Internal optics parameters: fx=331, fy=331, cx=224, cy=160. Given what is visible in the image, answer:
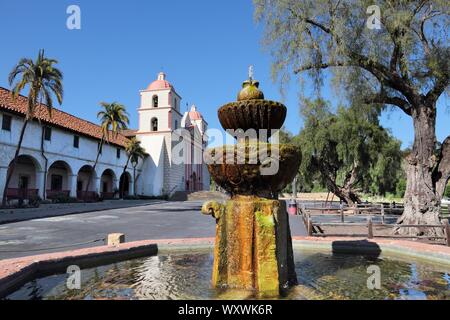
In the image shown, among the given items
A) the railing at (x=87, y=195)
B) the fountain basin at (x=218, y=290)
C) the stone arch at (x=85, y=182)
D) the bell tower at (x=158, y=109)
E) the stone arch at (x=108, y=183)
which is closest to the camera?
the fountain basin at (x=218, y=290)

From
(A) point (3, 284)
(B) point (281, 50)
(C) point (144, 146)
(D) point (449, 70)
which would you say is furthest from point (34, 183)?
(D) point (449, 70)

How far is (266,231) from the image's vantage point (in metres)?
4.08

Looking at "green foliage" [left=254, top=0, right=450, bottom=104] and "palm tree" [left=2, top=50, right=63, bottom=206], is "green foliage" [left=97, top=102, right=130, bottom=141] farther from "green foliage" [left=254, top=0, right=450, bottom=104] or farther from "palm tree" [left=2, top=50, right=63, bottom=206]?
"green foliage" [left=254, top=0, right=450, bottom=104]

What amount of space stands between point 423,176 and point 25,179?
95.1 feet

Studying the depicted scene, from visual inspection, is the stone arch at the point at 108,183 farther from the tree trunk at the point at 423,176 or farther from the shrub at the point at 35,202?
the tree trunk at the point at 423,176

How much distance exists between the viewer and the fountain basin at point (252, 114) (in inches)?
179

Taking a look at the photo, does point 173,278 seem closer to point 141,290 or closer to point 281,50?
point 141,290

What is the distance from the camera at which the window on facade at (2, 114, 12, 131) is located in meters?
23.0

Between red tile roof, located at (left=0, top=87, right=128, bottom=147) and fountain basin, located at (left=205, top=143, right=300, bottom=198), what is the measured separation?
23.5 metres

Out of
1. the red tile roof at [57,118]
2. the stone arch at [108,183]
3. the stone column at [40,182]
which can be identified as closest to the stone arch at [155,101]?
the red tile roof at [57,118]

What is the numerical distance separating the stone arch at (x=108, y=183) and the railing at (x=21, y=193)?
41.5ft

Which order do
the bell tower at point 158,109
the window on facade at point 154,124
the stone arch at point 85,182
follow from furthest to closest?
the window on facade at point 154,124, the bell tower at point 158,109, the stone arch at point 85,182

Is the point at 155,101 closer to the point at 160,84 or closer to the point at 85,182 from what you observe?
the point at 160,84
